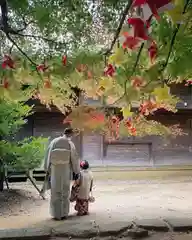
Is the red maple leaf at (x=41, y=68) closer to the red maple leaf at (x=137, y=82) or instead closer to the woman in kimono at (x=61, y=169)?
the red maple leaf at (x=137, y=82)

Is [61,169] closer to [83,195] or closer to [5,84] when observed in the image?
[83,195]

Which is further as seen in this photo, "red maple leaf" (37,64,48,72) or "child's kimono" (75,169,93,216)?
"child's kimono" (75,169,93,216)

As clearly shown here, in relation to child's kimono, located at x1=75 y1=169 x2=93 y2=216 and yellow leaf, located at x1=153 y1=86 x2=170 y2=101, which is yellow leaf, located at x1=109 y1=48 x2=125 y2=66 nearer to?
yellow leaf, located at x1=153 y1=86 x2=170 y2=101

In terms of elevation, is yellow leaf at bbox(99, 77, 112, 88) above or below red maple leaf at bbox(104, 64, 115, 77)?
below

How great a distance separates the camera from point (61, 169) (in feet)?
12.9

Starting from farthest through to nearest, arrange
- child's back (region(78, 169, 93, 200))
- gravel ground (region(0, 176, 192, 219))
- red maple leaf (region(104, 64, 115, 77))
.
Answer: gravel ground (region(0, 176, 192, 219)) < child's back (region(78, 169, 93, 200)) < red maple leaf (region(104, 64, 115, 77))

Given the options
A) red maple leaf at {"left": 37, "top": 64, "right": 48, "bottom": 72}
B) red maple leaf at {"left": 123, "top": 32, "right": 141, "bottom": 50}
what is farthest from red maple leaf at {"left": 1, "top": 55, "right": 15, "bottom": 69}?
red maple leaf at {"left": 123, "top": 32, "right": 141, "bottom": 50}

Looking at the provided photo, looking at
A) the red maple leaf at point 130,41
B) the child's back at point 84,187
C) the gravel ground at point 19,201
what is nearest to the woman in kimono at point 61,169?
the child's back at point 84,187

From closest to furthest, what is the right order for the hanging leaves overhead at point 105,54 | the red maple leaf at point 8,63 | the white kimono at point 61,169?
the hanging leaves overhead at point 105,54, the red maple leaf at point 8,63, the white kimono at point 61,169

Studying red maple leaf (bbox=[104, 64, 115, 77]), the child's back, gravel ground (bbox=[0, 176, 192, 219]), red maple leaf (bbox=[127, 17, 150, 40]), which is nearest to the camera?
red maple leaf (bbox=[127, 17, 150, 40])

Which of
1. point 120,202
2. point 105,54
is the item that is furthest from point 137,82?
point 120,202

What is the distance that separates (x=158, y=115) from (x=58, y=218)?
5.53 m

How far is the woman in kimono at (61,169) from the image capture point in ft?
12.8

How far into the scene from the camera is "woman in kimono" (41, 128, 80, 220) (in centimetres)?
391
